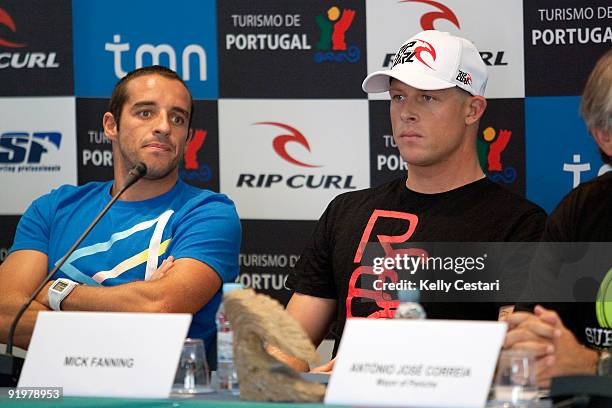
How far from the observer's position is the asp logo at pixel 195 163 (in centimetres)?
352

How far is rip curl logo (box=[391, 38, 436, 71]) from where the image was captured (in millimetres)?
2853

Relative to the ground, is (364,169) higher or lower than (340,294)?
higher

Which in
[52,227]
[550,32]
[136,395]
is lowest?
[136,395]

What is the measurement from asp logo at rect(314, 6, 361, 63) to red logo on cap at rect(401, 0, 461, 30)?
8.5 inches

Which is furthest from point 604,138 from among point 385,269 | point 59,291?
point 59,291

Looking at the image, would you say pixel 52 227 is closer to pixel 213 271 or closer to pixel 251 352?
→ pixel 213 271

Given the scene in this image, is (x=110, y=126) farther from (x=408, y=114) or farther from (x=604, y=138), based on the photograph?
(x=604, y=138)

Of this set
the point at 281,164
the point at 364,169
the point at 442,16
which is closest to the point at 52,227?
the point at 281,164

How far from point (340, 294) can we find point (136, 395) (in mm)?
1124

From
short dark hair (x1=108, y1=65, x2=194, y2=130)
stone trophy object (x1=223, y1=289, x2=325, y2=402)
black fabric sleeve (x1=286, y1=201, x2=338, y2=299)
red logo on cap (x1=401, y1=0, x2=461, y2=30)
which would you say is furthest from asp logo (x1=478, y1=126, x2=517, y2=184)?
stone trophy object (x1=223, y1=289, x2=325, y2=402)

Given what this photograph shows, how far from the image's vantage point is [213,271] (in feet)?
9.60

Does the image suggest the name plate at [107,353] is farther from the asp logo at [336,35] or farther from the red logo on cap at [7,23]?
the red logo on cap at [7,23]

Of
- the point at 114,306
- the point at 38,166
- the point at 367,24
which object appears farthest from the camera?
the point at 38,166

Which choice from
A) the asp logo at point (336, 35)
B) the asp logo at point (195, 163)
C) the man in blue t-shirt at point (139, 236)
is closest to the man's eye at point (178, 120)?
the man in blue t-shirt at point (139, 236)
